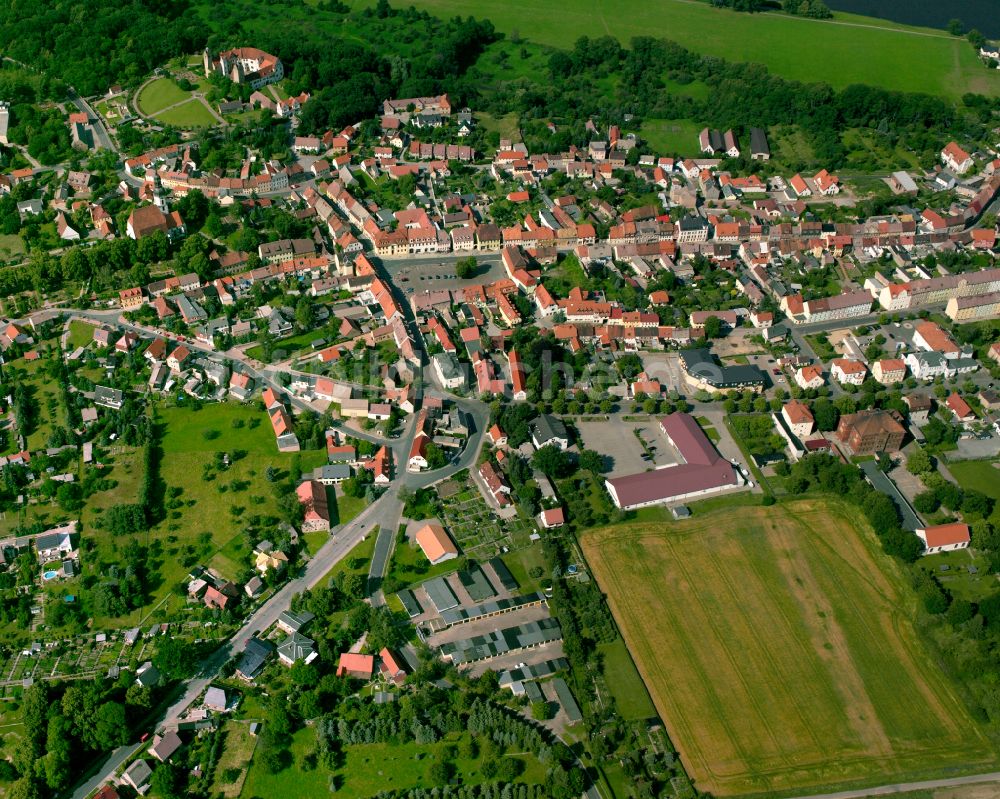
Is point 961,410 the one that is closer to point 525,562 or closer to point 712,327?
point 712,327

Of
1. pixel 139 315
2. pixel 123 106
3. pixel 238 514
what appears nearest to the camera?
pixel 238 514

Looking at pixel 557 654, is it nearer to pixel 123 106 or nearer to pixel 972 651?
pixel 972 651

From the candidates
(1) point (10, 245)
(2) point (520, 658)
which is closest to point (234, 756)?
(2) point (520, 658)

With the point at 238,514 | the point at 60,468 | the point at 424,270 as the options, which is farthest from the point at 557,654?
the point at 424,270

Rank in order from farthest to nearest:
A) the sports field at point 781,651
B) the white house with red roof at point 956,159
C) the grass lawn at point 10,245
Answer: the white house with red roof at point 956,159 → the grass lawn at point 10,245 → the sports field at point 781,651

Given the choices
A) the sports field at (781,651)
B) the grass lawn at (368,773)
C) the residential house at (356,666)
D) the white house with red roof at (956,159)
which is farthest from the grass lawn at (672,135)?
the grass lawn at (368,773)

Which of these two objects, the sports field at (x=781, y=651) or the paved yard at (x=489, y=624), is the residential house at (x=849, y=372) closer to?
the sports field at (x=781, y=651)
